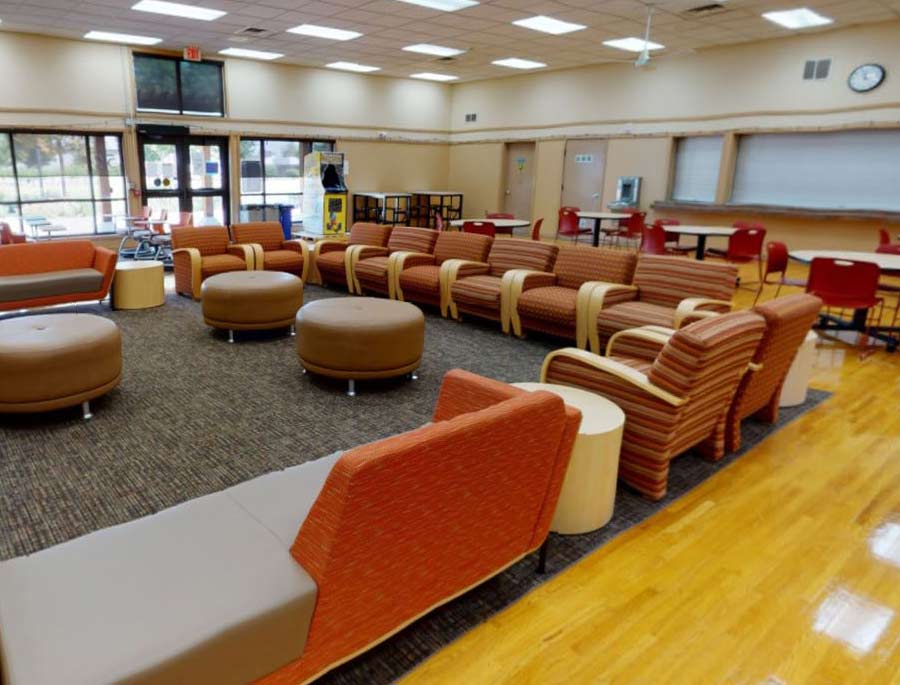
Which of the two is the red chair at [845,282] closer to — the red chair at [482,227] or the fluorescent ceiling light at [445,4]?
the red chair at [482,227]

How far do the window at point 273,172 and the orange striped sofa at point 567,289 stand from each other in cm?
870

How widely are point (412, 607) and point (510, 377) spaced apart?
296cm

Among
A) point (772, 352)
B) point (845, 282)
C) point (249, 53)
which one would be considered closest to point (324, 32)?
point (249, 53)

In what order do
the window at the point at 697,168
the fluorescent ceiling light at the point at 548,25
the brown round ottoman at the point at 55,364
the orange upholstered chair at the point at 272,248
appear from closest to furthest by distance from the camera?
the brown round ottoman at the point at 55,364, the orange upholstered chair at the point at 272,248, the fluorescent ceiling light at the point at 548,25, the window at the point at 697,168

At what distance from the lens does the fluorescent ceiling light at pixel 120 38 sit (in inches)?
393

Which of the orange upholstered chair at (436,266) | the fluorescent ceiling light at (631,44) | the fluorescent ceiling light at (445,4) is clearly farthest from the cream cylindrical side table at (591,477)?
the fluorescent ceiling light at (631,44)

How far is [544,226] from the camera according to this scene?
14.1m

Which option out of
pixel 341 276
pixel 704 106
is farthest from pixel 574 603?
pixel 704 106

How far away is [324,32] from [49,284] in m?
6.50

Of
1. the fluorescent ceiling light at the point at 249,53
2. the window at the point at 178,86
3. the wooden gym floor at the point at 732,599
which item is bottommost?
the wooden gym floor at the point at 732,599

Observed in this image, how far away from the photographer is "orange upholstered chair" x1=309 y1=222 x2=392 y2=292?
298 inches

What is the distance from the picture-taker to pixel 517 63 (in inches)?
493

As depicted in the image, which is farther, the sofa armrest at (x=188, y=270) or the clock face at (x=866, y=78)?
the clock face at (x=866, y=78)

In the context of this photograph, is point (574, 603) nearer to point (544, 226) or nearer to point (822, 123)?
point (822, 123)
